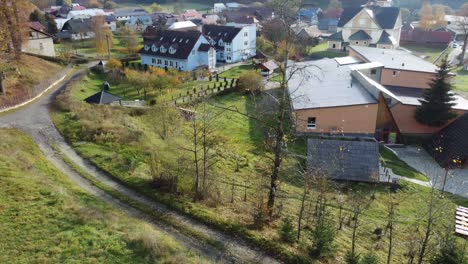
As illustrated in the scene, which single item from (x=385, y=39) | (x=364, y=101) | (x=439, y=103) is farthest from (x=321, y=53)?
(x=364, y=101)

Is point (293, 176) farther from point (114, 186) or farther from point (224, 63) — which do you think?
point (224, 63)

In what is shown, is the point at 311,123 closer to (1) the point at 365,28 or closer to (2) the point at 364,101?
(2) the point at 364,101

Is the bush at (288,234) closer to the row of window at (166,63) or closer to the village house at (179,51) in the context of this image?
the village house at (179,51)

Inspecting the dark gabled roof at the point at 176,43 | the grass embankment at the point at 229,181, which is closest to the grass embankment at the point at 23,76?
the grass embankment at the point at 229,181

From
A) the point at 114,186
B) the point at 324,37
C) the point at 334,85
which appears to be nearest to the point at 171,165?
the point at 114,186

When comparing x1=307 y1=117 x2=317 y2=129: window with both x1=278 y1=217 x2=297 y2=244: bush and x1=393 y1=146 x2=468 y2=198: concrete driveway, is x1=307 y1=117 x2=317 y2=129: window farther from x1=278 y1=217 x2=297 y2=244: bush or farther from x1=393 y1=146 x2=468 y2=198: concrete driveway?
x1=278 y1=217 x2=297 y2=244: bush

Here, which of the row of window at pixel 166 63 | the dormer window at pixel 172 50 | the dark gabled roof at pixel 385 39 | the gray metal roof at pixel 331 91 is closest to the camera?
the gray metal roof at pixel 331 91
